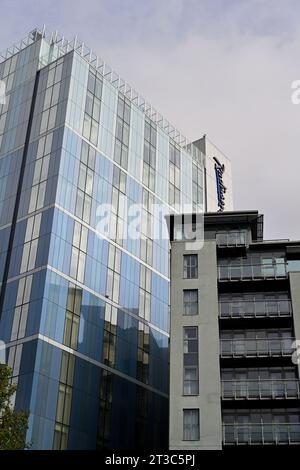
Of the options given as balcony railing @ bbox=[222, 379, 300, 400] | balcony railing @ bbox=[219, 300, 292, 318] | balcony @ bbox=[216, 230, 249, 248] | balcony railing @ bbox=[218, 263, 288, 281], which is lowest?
balcony railing @ bbox=[222, 379, 300, 400]

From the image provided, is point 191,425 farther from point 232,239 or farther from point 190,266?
point 232,239

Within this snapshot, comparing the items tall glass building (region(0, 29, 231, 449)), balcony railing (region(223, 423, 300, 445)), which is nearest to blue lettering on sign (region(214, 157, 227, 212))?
tall glass building (region(0, 29, 231, 449))

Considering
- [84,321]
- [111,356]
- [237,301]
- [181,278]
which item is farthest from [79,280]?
[237,301]

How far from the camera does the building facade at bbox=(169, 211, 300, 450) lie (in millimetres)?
51812

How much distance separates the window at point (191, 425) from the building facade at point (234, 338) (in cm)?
8

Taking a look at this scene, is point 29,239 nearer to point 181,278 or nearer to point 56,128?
point 56,128

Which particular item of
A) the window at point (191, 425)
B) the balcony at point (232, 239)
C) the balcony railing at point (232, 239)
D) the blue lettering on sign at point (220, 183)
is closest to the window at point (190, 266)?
the balcony at point (232, 239)

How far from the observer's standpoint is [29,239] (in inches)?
2793

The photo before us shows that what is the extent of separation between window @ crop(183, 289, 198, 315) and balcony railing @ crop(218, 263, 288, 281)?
10.4 ft

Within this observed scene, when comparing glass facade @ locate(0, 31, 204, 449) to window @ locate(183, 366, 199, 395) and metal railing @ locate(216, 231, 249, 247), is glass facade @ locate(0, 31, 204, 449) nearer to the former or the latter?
metal railing @ locate(216, 231, 249, 247)

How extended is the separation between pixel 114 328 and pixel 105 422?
1122 cm

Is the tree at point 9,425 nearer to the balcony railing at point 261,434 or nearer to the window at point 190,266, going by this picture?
the balcony railing at point 261,434

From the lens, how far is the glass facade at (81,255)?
6362 cm

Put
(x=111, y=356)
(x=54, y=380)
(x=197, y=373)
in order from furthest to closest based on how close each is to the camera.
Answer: (x=111, y=356) < (x=54, y=380) < (x=197, y=373)
